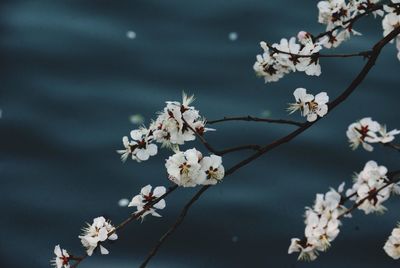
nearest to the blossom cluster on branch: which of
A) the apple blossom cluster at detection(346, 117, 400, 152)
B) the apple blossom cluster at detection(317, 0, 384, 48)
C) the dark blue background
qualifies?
the apple blossom cluster at detection(346, 117, 400, 152)

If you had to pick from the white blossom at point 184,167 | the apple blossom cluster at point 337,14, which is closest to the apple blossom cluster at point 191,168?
the white blossom at point 184,167

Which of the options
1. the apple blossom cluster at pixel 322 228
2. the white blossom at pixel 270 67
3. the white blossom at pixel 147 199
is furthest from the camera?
the white blossom at pixel 270 67

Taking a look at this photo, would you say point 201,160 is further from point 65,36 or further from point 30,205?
point 65,36

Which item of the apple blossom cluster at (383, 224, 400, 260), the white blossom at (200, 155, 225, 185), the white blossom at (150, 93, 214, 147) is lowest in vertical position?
the apple blossom cluster at (383, 224, 400, 260)

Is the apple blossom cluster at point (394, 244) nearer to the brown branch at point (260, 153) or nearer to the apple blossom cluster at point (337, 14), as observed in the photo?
Result: the brown branch at point (260, 153)

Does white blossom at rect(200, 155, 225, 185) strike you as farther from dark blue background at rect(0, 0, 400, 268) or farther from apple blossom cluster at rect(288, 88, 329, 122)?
dark blue background at rect(0, 0, 400, 268)

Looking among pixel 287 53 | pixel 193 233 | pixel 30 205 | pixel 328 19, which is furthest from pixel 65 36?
pixel 287 53

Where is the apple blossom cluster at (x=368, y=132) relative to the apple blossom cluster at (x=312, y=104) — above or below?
below

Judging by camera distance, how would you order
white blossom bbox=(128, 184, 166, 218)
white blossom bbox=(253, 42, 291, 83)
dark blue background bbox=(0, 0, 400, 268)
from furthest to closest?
dark blue background bbox=(0, 0, 400, 268)
white blossom bbox=(253, 42, 291, 83)
white blossom bbox=(128, 184, 166, 218)
